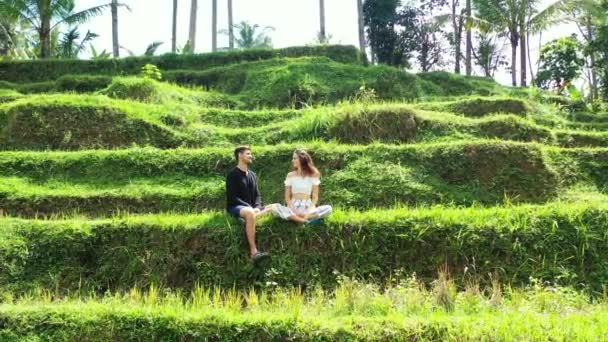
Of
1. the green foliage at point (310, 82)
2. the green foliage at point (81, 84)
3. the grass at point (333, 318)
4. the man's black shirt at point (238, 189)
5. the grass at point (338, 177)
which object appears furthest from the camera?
the green foliage at point (81, 84)

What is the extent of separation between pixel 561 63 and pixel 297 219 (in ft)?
64.7

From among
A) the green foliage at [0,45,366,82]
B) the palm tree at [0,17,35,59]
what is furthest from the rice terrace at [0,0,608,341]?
the palm tree at [0,17,35,59]

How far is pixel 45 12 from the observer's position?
22.1m

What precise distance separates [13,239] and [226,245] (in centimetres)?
279

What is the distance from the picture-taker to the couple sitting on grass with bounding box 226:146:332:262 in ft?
24.6

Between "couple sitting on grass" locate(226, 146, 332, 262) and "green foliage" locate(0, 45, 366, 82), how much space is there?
1360 cm

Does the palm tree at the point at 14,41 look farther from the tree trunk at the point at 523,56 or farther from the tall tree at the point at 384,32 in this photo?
the tree trunk at the point at 523,56

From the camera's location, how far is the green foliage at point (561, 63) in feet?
76.9

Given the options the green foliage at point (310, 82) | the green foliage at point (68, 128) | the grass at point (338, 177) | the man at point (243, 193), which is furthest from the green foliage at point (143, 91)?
the man at point (243, 193)

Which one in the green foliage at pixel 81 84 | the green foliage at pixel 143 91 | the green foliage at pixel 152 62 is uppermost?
the green foliage at pixel 152 62

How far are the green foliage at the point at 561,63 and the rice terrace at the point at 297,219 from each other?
24.4 ft

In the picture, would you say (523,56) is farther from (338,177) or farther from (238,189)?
(238,189)

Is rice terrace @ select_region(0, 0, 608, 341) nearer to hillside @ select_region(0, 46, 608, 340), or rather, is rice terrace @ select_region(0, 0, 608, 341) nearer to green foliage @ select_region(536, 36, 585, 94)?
hillside @ select_region(0, 46, 608, 340)

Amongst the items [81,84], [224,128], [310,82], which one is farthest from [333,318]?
[81,84]
